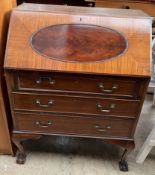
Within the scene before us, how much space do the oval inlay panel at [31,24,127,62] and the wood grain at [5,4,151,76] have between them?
0.03 metres

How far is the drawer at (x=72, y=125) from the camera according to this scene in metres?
1.30

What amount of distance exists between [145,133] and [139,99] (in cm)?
82

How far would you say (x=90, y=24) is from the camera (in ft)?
4.07

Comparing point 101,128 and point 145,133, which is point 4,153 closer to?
point 101,128

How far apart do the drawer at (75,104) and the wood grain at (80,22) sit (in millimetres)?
182

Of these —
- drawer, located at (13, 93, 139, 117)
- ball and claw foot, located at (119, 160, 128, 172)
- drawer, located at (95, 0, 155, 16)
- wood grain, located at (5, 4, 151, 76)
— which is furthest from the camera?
drawer, located at (95, 0, 155, 16)

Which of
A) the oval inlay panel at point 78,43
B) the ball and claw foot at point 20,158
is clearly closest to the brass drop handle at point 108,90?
the oval inlay panel at point 78,43

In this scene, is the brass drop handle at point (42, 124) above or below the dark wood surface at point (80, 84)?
below

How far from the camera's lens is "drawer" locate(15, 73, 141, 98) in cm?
112

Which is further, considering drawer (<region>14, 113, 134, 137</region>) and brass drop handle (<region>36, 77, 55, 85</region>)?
drawer (<region>14, 113, 134, 137</region>)

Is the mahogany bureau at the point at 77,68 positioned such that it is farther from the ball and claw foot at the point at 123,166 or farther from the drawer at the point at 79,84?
the ball and claw foot at the point at 123,166

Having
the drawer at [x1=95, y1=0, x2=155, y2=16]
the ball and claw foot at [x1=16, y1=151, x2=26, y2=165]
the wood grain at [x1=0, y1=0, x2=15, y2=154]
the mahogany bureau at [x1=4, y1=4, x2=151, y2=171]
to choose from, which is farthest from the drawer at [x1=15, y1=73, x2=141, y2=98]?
the drawer at [x1=95, y1=0, x2=155, y2=16]

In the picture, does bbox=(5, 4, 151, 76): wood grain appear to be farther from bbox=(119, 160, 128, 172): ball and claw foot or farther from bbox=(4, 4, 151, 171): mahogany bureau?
bbox=(119, 160, 128, 172): ball and claw foot

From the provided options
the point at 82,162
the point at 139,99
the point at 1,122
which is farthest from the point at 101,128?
the point at 1,122
